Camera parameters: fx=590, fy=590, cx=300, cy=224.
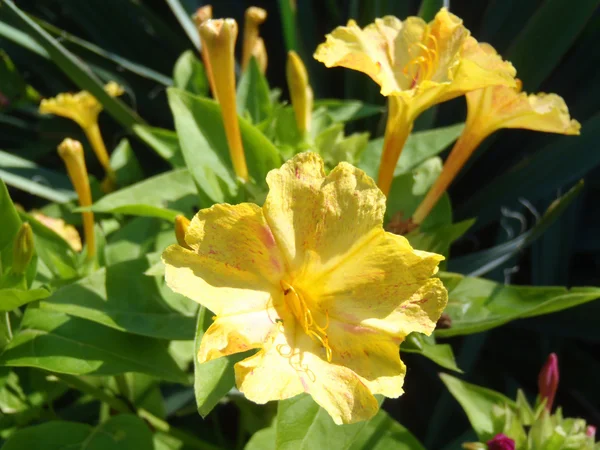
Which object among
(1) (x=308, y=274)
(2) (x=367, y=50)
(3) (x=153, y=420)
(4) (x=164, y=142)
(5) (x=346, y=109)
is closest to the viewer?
(1) (x=308, y=274)

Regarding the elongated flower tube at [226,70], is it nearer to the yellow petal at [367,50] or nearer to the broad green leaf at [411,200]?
the yellow petal at [367,50]

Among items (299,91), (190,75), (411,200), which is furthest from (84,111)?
(411,200)

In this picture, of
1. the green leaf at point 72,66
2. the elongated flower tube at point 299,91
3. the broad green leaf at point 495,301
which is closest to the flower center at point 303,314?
the broad green leaf at point 495,301

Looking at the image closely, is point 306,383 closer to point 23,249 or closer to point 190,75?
point 23,249

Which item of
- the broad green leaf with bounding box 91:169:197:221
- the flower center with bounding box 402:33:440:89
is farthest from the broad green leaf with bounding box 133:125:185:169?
the flower center with bounding box 402:33:440:89

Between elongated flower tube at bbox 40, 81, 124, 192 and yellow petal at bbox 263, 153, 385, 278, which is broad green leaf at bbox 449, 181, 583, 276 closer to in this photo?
yellow petal at bbox 263, 153, 385, 278

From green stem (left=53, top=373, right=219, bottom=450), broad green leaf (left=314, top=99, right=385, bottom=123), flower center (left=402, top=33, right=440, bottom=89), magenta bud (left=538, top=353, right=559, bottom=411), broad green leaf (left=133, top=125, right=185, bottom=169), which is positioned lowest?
green stem (left=53, top=373, right=219, bottom=450)

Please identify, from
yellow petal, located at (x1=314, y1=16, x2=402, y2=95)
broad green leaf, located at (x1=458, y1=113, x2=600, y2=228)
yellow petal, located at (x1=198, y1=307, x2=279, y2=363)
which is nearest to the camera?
yellow petal, located at (x1=198, y1=307, x2=279, y2=363)
